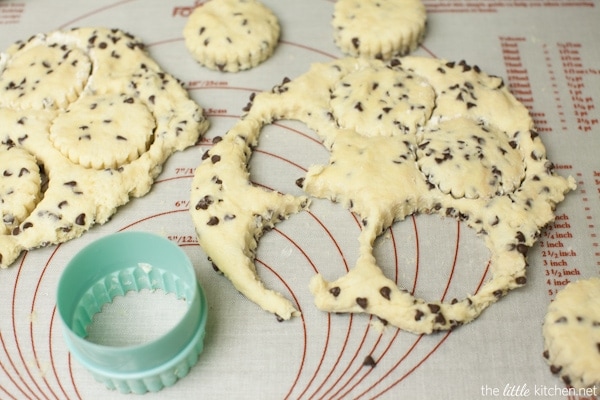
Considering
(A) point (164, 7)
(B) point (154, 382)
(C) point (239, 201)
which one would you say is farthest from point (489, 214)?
(A) point (164, 7)

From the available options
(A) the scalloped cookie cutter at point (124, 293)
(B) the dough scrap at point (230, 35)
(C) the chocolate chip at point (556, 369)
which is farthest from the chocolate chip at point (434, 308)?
(B) the dough scrap at point (230, 35)

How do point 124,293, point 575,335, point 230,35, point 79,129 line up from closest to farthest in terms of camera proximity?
point 575,335 → point 124,293 → point 79,129 → point 230,35

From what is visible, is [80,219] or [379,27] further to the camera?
[379,27]

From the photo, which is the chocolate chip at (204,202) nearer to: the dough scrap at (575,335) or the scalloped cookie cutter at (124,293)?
the scalloped cookie cutter at (124,293)

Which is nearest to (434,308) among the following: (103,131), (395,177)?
(395,177)
